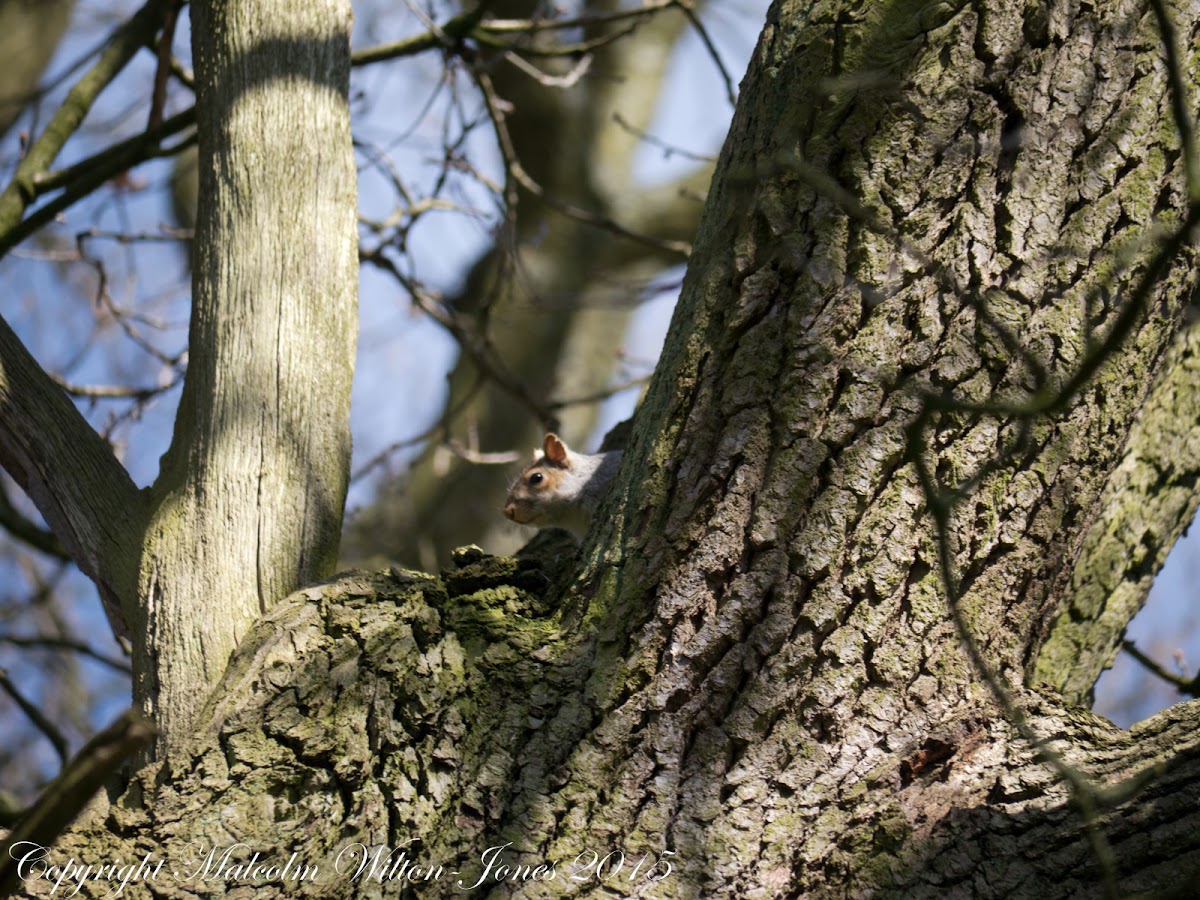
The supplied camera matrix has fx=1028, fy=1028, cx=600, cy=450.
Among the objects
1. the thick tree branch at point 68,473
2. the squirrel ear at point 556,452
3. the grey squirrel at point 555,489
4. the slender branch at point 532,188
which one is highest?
the slender branch at point 532,188

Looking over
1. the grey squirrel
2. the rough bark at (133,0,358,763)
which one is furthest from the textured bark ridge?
the grey squirrel

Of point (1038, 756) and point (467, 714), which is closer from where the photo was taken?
point (1038, 756)

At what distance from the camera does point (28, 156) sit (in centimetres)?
275

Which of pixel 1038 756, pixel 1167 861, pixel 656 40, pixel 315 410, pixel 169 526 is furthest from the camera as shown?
pixel 656 40

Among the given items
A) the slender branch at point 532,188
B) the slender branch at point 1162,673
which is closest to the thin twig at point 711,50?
the slender branch at point 532,188

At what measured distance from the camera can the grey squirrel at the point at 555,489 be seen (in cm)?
403

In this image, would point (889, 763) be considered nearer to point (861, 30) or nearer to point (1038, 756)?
point (1038, 756)

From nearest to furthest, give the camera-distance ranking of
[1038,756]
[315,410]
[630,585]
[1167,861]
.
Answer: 1. [1167,861]
2. [1038,756]
3. [630,585]
4. [315,410]

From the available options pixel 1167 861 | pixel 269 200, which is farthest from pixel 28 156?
pixel 1167 861

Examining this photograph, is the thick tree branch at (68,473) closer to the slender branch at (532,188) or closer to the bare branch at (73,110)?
the bare branch at (73,110)

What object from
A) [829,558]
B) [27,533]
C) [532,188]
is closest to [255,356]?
[829,558]

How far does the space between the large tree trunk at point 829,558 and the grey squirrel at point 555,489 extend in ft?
7.77

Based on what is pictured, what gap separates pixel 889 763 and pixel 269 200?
154 centimetres

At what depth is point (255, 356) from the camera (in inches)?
77.9
